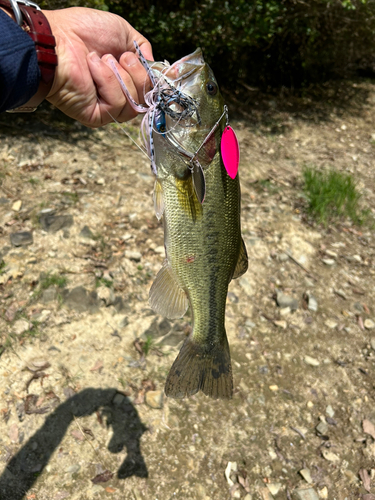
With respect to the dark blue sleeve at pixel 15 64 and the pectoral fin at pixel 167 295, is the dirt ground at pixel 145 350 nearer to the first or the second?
the pectoral fin at pixel 167 295

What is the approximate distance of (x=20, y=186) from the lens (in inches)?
180

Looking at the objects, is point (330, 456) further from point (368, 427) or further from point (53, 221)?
point (53, 221)

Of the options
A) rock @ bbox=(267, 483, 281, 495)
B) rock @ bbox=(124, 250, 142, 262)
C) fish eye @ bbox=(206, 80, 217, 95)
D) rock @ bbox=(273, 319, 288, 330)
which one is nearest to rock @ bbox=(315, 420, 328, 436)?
rock @ bbox=(267, 483, 281, 495)

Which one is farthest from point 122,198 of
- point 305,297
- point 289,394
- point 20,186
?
point 289,394

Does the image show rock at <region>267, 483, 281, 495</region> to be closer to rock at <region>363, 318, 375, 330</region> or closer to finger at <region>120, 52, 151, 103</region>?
rock at <region>363, 318, 375, 330</region>

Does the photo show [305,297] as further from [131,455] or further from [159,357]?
[131,455]

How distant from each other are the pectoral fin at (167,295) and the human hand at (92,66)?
0.92m

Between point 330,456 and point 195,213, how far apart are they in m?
2.42

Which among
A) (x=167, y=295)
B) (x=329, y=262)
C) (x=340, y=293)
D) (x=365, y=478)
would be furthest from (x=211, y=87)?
(x=329, y=262)

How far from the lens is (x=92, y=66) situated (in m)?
2.06

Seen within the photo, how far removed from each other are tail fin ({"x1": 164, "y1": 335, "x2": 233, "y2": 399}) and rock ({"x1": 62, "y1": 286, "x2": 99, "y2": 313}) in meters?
1.67

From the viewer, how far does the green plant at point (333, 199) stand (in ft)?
17.3

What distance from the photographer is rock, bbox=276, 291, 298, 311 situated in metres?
4.15

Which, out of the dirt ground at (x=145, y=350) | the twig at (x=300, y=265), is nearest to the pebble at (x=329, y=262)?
the dirt ground at (x=145, y=350)
